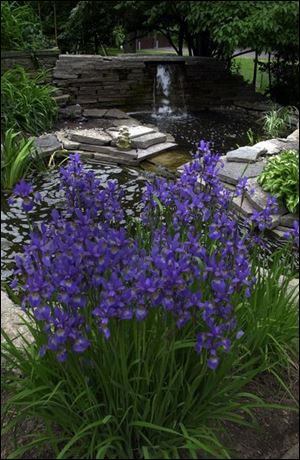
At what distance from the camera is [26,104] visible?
5480mm

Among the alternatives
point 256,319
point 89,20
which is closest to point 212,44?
point 89,20

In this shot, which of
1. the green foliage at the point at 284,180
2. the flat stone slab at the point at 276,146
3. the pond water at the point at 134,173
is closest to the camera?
the pond water at the point at 134,173

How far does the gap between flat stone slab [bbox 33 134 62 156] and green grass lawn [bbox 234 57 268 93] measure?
16.3 ft

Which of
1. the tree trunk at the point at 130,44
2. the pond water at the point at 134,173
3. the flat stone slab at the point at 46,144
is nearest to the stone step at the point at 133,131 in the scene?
the pond water at the point at 134,173

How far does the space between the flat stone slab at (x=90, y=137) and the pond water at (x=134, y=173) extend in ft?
1.35

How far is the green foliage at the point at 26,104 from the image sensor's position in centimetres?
525

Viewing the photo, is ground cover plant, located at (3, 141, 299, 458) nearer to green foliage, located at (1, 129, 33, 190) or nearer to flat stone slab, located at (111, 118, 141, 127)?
green foliage, located at (1, 129, 33, 190)

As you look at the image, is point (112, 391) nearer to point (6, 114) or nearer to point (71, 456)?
point (71, 456)

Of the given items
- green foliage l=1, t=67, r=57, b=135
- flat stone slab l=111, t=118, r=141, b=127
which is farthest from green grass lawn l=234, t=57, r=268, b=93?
green foliage l=1, t=67, r=57, b=135

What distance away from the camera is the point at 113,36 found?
7.95 metres

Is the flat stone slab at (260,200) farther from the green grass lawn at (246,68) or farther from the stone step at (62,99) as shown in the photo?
the green grass lawn at (246,68)

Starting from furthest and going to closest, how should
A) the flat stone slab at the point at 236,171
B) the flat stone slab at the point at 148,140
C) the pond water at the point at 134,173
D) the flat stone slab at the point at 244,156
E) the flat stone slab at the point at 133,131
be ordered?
the flat stone slab at the point at 133,131 < the flat stone slab at the point at 148,140 < the flat stone slab at the point at 244,156 < the flat stone slab at the point at 236,171 < the pond water at the point at 134,173

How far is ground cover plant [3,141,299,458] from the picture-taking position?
4.33 ft

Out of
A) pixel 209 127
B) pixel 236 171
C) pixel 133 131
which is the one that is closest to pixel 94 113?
pixel 133 131
